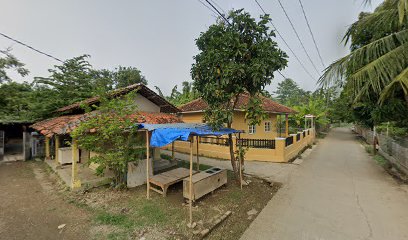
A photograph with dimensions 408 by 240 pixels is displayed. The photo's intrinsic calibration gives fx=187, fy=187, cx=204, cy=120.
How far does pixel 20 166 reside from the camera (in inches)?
414

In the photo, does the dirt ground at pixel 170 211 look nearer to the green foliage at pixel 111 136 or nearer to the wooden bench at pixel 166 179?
the wooden bench at pixel 166 179

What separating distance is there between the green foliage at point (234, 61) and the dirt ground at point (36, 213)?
461 cm

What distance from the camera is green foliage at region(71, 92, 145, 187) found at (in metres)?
6.07

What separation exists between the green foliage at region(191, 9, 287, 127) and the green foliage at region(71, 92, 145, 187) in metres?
2.86

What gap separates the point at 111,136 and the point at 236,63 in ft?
15.3

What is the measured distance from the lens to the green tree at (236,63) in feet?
18.4

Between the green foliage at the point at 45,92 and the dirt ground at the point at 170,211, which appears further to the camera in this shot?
the green foliage at the point at 45,92

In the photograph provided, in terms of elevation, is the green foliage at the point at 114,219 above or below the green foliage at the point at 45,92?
below

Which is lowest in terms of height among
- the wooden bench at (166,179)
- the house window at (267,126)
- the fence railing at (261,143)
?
the wooden bench at (166,179)

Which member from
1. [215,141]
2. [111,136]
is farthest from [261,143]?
[111,136]

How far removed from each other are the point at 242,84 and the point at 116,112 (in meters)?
4.42

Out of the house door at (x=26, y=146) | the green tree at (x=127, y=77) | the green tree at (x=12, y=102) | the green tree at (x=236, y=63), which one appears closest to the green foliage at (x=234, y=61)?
the green tree at (x=236, y=63)

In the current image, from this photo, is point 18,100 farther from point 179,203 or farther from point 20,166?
point 179,203

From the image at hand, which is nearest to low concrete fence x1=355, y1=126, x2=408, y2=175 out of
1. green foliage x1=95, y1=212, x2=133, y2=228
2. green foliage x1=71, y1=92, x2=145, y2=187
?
Result: green foliage x1=95, y1=212, x2=133, y2=228
